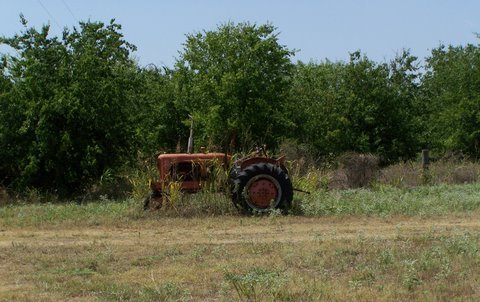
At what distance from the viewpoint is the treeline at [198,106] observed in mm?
18250

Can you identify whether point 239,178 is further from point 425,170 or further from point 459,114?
point 459,114

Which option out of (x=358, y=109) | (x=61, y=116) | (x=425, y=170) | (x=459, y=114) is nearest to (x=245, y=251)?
(x=61, y=116)

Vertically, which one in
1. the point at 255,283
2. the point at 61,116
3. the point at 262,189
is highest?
the point at 61,116

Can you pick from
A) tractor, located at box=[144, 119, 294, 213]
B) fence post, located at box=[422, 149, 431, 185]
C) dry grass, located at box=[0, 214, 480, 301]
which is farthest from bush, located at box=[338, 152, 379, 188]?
dry grass, located at box=[0, 214, 480, 301]

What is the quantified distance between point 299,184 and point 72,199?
22.3 feet

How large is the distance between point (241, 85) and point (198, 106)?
2152mm

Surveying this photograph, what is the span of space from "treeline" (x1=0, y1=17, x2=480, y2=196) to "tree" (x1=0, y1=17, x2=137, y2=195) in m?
0.03

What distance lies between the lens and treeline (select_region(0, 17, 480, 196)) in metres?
18.2

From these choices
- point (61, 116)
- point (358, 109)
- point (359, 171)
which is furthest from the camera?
point (358, 109)

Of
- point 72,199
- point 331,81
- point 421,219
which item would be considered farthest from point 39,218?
point 331,81

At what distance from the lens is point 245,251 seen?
9281 millimetres

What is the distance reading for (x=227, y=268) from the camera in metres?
7.96

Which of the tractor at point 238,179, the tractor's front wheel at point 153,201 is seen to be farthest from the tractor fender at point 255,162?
the tractor's front wheel at point 153,201

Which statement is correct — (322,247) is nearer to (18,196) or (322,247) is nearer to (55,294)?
(55,294)
